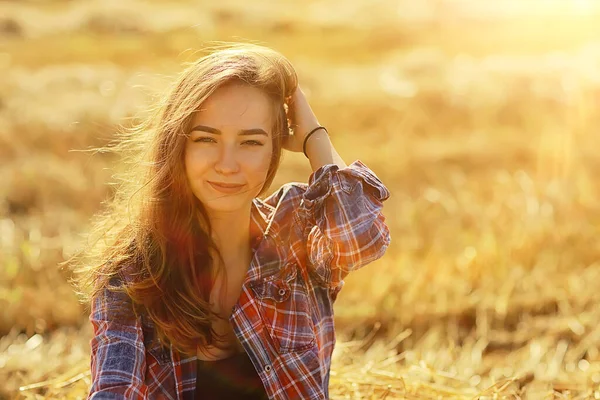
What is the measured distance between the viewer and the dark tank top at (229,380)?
7.11ft

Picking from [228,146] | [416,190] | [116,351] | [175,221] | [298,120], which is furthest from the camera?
[416,190]

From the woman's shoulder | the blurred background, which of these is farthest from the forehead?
the blurred background

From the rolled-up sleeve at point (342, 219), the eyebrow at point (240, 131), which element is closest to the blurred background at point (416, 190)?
the eyebrow at point (240, 131)

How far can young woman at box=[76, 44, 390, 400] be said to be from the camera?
2.09m

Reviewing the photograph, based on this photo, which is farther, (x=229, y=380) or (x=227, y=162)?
(x=229, y=380)

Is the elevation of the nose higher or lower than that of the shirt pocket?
higher

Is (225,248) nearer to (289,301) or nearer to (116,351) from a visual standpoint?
(289,301)

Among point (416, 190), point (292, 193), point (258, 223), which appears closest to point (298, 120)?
point (292, 193)

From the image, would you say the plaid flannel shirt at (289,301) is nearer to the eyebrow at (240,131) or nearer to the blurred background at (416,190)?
the eyebrow at (240,131)

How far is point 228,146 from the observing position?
6.88ft

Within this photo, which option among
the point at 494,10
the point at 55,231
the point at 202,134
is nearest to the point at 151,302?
the point at 202,134

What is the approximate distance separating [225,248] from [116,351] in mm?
438

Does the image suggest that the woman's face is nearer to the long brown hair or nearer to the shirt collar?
the long brown hair

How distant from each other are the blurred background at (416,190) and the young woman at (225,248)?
0.37 meters
